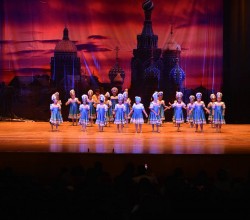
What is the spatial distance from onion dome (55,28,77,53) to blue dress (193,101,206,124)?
4.95 meters

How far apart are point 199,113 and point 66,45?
5383 mm

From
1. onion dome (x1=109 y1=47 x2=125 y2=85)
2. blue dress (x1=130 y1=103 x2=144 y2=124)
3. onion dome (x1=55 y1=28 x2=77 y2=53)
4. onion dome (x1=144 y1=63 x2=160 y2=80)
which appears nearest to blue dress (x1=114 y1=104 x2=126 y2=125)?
blue dress (x1=130 y1=103 x2=144 y2=124)

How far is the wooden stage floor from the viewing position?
29.3ft

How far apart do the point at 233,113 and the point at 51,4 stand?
6773mm

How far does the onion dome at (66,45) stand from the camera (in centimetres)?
1636

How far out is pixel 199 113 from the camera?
13.4 metres

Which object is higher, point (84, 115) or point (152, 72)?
point (152, 72)

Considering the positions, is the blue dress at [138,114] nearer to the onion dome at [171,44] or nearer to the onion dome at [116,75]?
the onion dome at [116,75]

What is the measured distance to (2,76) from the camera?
16.7 m

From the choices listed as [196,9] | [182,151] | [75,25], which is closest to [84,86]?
[75,25]

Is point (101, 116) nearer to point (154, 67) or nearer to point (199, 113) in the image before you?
point (199, 113)

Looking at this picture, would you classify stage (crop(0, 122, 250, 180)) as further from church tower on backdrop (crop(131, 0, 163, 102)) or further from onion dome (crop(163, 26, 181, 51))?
onion dome (crop(163, 26, 181, 51))

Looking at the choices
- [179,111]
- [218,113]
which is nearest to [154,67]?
[179,111]

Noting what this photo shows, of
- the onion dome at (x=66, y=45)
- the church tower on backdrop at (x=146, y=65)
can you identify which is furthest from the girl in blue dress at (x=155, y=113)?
the onion dome at (x=66, y=45)
